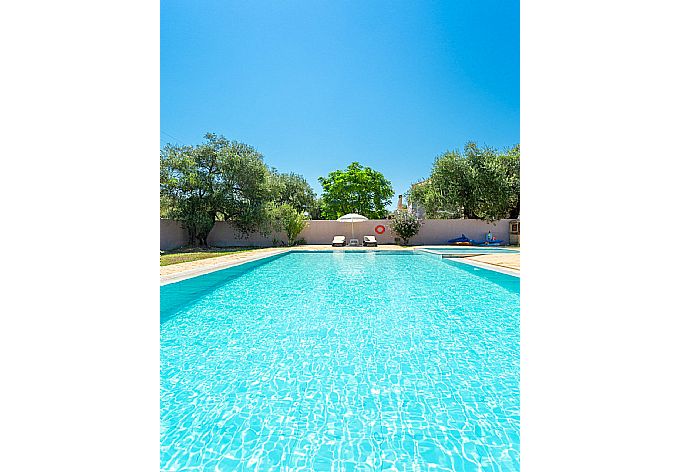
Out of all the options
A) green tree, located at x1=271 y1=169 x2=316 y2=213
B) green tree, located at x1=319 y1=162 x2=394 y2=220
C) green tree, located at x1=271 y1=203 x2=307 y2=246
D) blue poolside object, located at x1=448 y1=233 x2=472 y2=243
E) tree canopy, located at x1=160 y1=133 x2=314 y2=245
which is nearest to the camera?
tree canopy, located at x1=160 y1=133 x2=314 y2=245

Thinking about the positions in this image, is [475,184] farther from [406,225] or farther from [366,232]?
[366,232]

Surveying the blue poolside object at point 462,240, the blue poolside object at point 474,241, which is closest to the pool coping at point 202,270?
the blue poolside object at point 462,240

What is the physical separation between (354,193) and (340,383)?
29.1m

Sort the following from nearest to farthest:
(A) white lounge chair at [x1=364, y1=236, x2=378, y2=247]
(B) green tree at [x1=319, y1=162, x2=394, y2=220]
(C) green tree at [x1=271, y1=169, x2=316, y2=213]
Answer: (A) white lounge chair at [x1=364, y1=236, x2=378, y2=247], (C) green tree at [x1=271, y1=169, x2=316, y2=213], (B) green tree at [x1=319, y1=162, x2=394, y2=220]

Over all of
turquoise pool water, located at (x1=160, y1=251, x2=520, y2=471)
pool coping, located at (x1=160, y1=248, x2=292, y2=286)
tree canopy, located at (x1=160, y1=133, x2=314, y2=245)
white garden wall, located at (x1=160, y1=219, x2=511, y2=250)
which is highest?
tree canopy, located at (x1=160, y1=133, x2=314, y2=245)

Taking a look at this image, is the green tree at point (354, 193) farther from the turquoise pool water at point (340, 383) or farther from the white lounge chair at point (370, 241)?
the turquoise pool water at point (340, 383)

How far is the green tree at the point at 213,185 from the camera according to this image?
16.0 metres

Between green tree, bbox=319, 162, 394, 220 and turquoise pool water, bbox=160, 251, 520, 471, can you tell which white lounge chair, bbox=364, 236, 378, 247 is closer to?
turquoise pool water, bbox=160, 251, 520, 471

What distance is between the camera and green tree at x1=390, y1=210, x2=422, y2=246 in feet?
61.9

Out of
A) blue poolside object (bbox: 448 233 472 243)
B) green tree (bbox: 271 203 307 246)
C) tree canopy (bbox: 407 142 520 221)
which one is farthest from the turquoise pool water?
tree canopy (bbox: 407 142 520 221)

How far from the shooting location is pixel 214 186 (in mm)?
16625

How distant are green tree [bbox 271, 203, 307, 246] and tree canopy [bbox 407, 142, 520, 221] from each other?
7.91 meters

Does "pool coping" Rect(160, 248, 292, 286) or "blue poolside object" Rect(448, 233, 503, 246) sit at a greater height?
"blue poolside object" Rect(448, 233, 503, 246)
